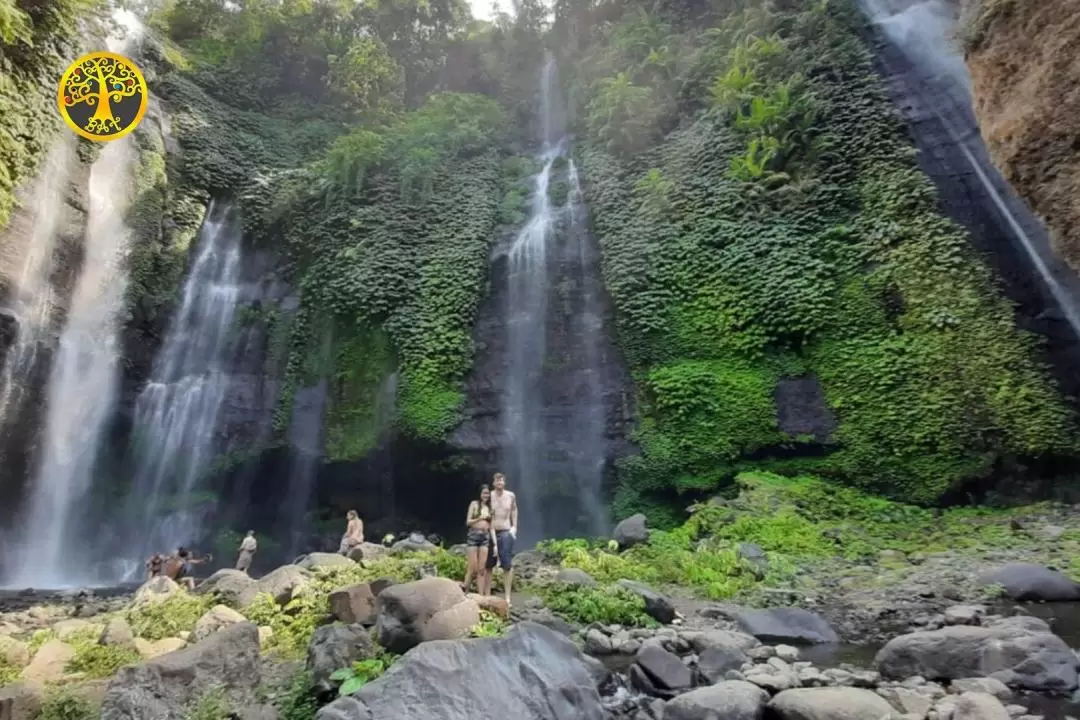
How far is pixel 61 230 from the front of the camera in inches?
603

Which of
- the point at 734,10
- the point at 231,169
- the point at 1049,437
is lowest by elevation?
the point at 1049,437

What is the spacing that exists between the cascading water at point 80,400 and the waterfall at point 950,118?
Result: 18.7 m

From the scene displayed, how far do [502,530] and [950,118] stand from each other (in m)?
13.2

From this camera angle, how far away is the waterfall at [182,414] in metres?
15.7

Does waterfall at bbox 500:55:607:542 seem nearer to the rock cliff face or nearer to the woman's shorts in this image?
the woman's shorts

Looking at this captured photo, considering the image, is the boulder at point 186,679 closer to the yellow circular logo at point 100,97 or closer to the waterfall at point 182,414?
the waterfall at point 182,414

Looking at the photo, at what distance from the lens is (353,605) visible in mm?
6906

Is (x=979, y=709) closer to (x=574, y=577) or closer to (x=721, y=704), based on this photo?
(x=721, y=704)

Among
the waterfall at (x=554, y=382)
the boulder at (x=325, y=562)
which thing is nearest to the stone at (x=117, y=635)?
the boulder at (x=325, y=562)

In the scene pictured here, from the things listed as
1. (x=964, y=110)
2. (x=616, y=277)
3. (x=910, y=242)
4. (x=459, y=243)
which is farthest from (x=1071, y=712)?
(x=459, y=243)

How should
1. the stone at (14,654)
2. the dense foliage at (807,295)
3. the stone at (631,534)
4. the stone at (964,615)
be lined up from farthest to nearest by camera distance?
the dense foliage at (807,295) < the stone at (631,534) < the stone at (964,615) < the stone at (14,654)

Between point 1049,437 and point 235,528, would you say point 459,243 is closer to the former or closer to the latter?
point 235,528

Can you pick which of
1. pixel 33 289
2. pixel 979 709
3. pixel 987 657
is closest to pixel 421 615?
pixel 979 709

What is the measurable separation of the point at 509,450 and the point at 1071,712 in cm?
1086
